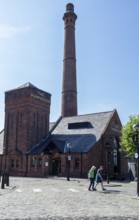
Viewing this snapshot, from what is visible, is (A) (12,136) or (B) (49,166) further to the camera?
(A) (12,136)

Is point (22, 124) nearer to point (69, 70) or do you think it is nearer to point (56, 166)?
point (56, 166)

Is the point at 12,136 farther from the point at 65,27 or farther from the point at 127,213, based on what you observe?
the point at 127,213

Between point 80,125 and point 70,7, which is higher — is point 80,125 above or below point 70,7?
below

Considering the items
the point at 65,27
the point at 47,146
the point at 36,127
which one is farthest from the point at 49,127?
the point at 65,27

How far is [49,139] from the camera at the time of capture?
43.4m

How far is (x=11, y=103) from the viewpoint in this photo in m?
45.2

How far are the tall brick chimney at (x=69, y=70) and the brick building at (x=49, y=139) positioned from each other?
481cm

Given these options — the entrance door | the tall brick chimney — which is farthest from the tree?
the tall brick chimney

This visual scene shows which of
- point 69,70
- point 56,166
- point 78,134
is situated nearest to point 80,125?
point 78,134

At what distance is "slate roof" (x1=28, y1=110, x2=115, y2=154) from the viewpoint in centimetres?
3828

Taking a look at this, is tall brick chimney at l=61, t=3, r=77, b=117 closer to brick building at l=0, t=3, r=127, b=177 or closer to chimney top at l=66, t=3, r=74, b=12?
chimney top at l=66, t=3, r=74, b=12

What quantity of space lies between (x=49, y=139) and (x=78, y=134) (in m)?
5.15

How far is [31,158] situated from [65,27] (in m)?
28.0

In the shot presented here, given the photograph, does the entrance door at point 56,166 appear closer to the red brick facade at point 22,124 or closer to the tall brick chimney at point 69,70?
the red brick facade at point 22,124
